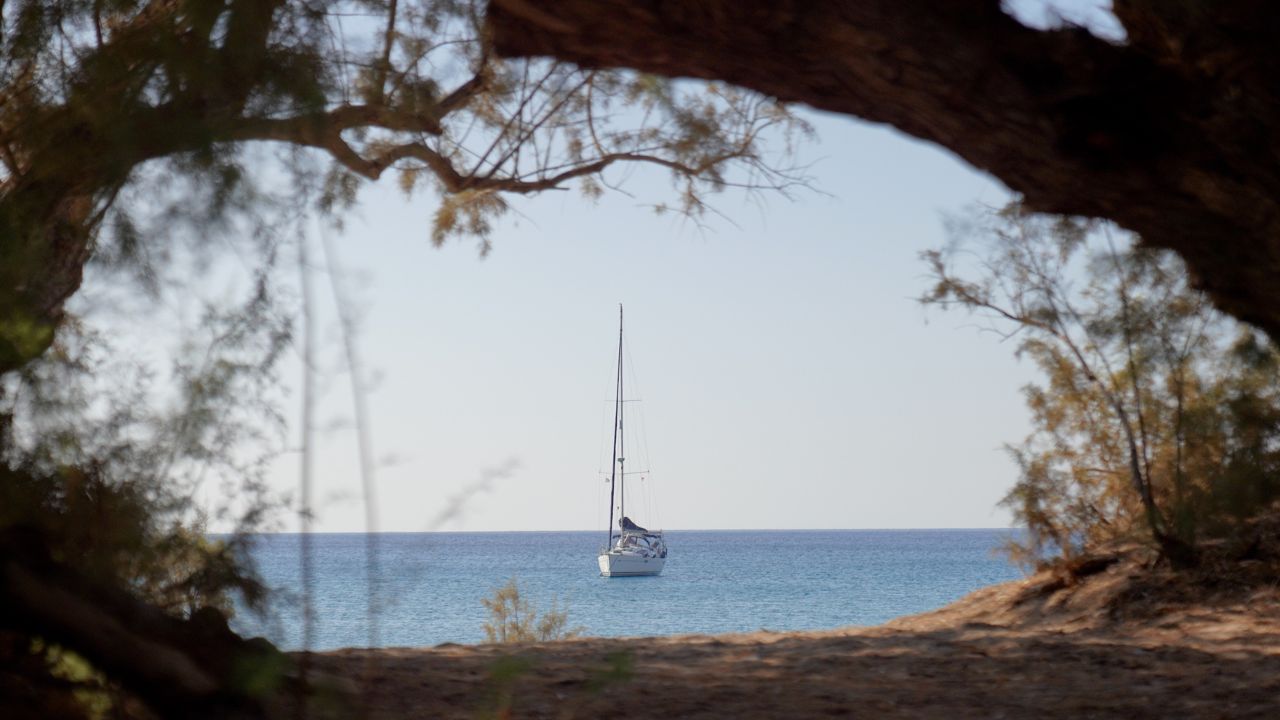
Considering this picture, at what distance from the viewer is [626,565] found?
4381 cm

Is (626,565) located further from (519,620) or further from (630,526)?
(519,620)

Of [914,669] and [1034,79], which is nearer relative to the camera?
[1034,79]

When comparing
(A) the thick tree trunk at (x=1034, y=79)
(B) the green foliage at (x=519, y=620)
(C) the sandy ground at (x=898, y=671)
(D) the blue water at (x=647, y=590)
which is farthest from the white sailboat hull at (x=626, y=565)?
(A) the thick tree trunk at (x=1034, y=79)

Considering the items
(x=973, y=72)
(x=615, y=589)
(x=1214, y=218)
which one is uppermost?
(x=973, y=72)

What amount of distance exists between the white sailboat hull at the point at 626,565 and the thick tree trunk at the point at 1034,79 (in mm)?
40483

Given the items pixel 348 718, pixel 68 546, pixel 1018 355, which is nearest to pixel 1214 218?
pixel 348 718

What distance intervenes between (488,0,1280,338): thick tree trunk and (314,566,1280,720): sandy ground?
59.9 inches

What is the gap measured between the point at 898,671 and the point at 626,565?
131 ft

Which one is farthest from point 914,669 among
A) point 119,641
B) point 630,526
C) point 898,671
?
point 630,526

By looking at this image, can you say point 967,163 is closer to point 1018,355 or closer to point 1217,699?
point 1217,699

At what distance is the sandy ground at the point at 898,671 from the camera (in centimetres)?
376

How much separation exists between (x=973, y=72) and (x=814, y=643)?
3.25 m

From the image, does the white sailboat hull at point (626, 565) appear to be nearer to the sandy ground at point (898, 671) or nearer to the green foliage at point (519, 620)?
the green foliage at point (519, 620)

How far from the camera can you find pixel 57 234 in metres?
3.55
